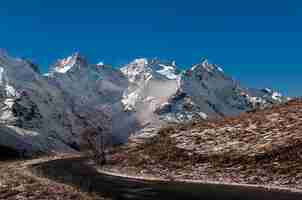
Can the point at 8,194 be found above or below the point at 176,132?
below

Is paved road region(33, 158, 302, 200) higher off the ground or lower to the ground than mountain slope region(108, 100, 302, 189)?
lower

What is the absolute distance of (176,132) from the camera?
101875mm

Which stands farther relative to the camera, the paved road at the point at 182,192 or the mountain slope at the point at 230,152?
the mountain slope at the point at 230,152

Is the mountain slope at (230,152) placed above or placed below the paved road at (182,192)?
above

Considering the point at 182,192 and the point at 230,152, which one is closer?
the point at 182,192

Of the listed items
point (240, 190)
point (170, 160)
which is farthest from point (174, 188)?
point (170, 160)

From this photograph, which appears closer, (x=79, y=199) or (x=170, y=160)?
(x=79, y=199)

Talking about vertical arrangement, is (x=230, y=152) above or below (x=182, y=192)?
above

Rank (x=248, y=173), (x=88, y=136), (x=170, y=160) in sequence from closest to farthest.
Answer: (x=248, y=173)
(x=170, y=160)
(x=88, y=136)

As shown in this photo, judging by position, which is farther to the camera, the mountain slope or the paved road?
the mountain slope

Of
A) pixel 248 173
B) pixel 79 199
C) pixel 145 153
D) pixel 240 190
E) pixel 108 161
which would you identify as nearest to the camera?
pixel 79 199

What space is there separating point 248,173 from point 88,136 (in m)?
55.9

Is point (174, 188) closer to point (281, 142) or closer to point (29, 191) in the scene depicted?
point (29, 191)

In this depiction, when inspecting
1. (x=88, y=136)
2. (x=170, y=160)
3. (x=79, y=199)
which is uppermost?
(x=88, y=136)
